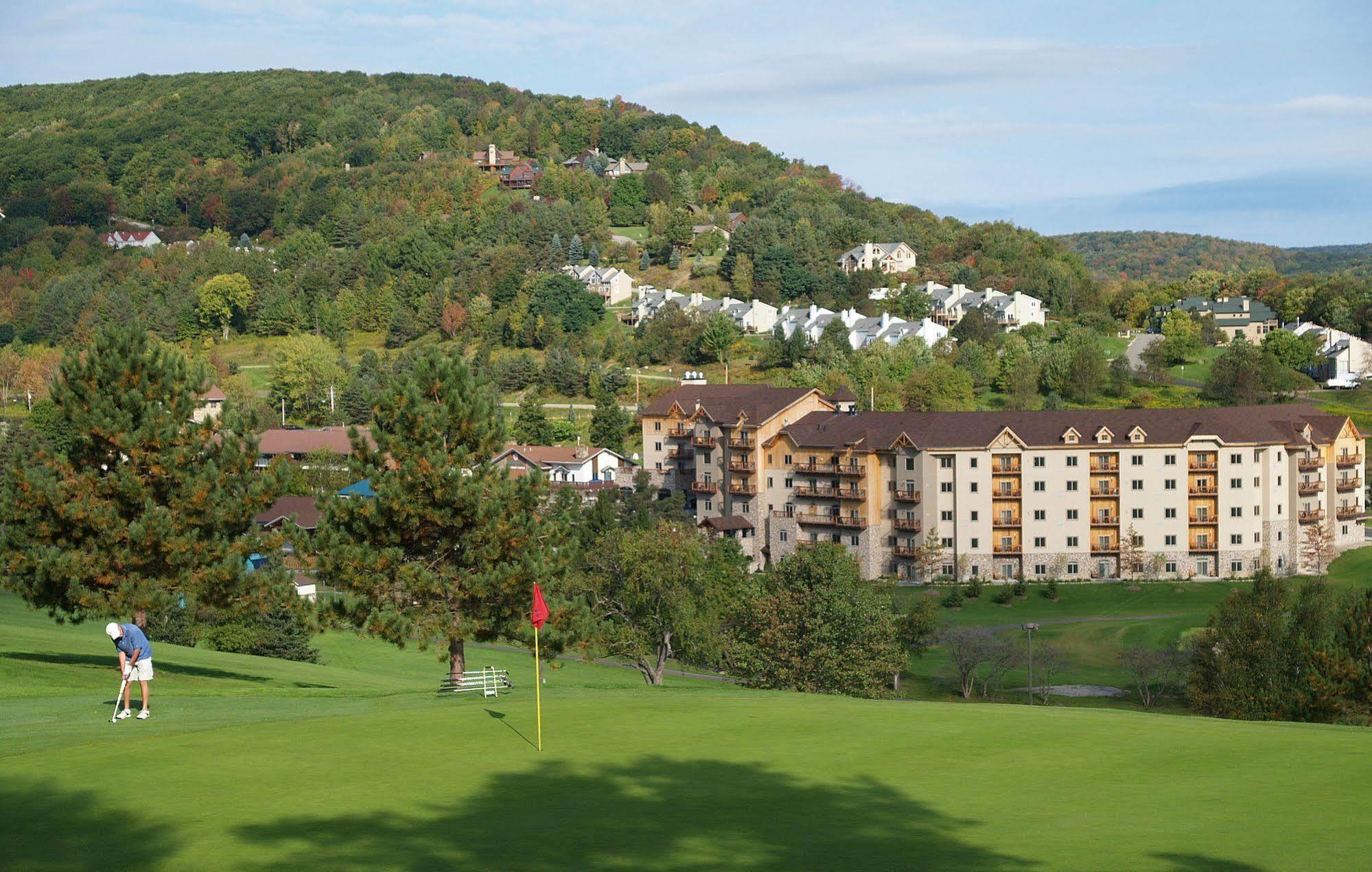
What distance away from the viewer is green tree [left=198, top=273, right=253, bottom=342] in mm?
159875

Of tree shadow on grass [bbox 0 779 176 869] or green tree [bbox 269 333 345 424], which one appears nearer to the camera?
tree shadow on grass [bbox 0 779 176 869]

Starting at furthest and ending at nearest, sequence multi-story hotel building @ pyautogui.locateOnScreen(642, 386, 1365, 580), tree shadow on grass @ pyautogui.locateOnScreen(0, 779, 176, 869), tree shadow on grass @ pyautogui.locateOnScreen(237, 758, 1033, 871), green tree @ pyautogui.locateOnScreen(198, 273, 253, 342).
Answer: green tree @ pyautogui.locateOnScreen(198, 273, 253, 342) < multi-story hotel building @ pyautogui.locateOnScreen(642, 386, 1365, 580) < tree shadow on grass @ pyautogui.locateOnScreen(0, 779, 176, 869) < tree shadow on grass @ pyautogui.locateOnScreen(237, 758, 1033, 871)

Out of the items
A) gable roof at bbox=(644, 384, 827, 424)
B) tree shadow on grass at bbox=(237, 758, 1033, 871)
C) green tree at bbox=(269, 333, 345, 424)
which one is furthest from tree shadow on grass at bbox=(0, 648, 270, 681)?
green tree at bbox=(269, 333, 345, 424)

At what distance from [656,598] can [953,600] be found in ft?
78.9

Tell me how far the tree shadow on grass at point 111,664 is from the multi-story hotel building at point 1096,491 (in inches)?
1998

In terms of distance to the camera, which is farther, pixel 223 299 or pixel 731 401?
pixel 223 299

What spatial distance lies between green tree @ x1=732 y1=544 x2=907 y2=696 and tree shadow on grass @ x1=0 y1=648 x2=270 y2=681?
17.2m

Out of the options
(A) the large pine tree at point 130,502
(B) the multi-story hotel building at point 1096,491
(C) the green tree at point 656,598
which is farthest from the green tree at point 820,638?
(B) the multi-story hotel building at point 1096,491

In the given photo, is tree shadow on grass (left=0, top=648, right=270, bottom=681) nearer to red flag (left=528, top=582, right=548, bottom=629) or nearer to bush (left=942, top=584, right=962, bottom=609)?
red flag (left=528, top=582, right=548, bottom=629)

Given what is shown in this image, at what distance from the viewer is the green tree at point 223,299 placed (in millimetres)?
159875

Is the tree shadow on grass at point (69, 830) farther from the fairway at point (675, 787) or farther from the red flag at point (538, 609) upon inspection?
the red flag at point (538, 609)

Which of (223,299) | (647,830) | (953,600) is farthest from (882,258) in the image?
(647,830)

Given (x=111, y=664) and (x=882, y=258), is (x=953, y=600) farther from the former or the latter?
(x=882, y=258)

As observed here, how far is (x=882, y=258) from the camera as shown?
167 metres
